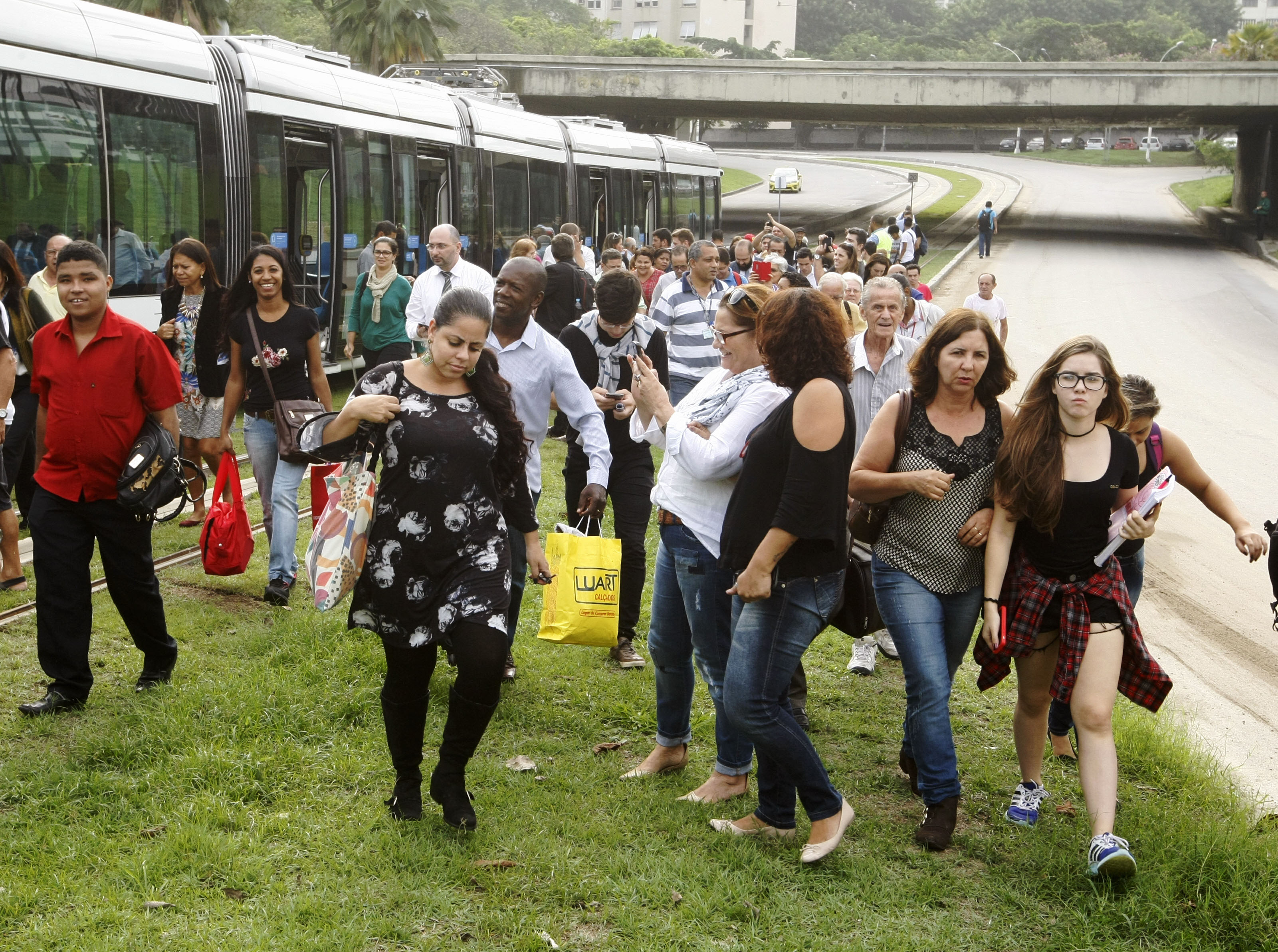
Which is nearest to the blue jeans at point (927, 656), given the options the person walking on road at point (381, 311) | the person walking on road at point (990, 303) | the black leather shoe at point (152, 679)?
the black leather shoe at point (152, 679)

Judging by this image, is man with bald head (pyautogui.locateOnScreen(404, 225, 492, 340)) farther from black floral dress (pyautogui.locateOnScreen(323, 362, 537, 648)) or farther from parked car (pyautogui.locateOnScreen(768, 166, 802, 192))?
parked car (pyautogui.locateOnScreen(768, 166, 802, 192))

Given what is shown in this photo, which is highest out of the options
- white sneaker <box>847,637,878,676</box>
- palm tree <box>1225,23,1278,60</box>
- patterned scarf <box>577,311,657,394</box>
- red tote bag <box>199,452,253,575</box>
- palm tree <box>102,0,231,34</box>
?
palm tree <box>1225,23,1278,60</box>

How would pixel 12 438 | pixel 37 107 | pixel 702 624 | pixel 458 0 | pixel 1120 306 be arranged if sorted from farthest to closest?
1. pixel 458 0
2. pixel 1120 306
3. pixel 37 107
4. pixel 12 438
5. pixel 702 624

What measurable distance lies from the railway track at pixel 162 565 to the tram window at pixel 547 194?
11.2 meters

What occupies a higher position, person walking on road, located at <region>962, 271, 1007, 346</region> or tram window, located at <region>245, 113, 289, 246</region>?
tram window, located at <region>245, 113, 289, 246</region>

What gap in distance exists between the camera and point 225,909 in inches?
157

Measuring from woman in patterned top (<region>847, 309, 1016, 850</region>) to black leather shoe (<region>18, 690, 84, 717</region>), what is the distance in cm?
347

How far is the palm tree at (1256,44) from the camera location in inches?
2356

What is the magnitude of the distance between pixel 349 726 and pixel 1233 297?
3056 centimetres

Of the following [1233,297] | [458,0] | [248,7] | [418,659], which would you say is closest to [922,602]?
[418,659]

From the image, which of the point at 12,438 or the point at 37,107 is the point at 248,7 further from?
the point at 12,438

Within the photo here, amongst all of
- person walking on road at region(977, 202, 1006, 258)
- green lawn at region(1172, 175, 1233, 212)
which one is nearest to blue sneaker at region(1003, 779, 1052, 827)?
person walking on road at region(977, 202, 1006, 258)

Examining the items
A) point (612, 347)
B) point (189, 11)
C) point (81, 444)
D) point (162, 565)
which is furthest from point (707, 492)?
point (189, 11)

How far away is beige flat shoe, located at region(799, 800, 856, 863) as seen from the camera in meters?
4.45
